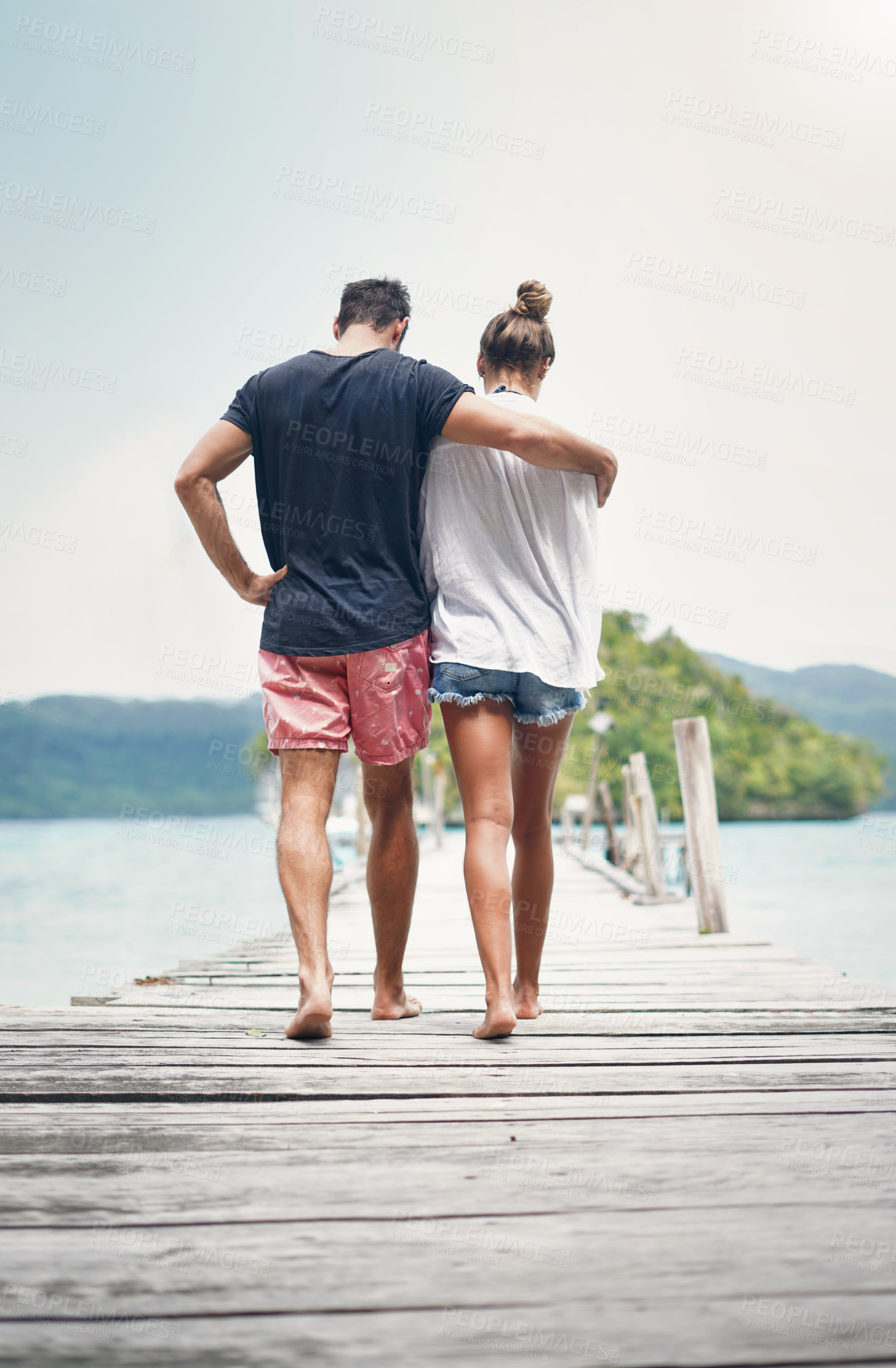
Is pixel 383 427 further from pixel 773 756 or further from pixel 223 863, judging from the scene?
pixel 773 756

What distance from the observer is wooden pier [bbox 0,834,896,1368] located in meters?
0.97

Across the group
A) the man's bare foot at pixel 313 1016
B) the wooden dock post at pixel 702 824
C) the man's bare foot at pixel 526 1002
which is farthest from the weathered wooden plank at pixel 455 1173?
the wooden dock post at pixel 702 824

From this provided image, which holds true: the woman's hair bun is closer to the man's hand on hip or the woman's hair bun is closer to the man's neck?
the man's neck

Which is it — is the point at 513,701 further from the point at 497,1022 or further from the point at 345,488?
the point at 497,1022

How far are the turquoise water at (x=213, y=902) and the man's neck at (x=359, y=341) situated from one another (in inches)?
102

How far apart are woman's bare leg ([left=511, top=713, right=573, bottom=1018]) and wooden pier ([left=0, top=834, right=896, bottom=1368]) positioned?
0.24 meters

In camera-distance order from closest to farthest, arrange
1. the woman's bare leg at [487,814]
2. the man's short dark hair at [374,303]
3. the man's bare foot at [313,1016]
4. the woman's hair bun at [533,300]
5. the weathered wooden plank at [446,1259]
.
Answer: the weathered wooden plank at [446,1259] → the man's bare foot at [313,1016] → the woman's bare leg at [487,814] → the man's short dark hair at [374,303] → the woman's hair bun at [533,300]

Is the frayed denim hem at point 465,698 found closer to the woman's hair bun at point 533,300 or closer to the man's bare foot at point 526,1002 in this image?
the man's bare foot at point 526,1002

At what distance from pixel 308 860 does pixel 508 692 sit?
2.17 ft

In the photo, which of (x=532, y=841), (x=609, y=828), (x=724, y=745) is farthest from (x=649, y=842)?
Result: (x=724, y=745)

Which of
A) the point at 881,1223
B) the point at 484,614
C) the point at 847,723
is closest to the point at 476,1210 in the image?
the point at 881,1223

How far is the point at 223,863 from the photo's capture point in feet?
225

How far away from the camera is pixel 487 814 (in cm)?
257

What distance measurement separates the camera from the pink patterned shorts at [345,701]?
2578 millimetres
